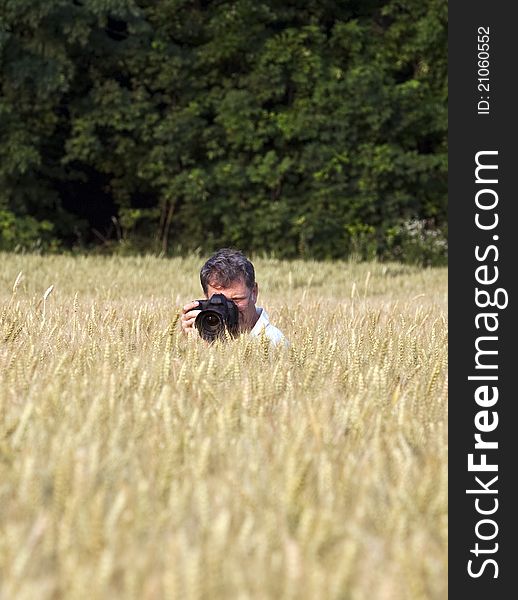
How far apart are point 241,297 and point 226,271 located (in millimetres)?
133

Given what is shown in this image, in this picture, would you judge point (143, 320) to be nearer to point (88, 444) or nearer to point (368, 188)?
point (88, 444)

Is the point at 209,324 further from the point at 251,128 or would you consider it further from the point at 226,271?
the point at 251,128

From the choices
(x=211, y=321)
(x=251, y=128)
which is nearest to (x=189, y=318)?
(x=211, y=321)

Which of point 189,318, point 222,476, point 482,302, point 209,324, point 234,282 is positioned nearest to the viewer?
point 222,476

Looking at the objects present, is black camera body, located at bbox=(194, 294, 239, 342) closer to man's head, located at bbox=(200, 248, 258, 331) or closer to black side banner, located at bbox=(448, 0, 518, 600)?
man's head, located at bbox=(200, 248, 258, 331)

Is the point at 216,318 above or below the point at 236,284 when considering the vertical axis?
below

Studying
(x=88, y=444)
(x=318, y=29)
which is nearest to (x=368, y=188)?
(x=318, y=29)

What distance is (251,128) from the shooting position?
19.1 m

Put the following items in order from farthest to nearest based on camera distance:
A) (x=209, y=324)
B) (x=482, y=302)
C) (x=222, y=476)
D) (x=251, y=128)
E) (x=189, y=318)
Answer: (x=251, y=128) < (x=189, y=318) < (x=209, y=324) < (x=482, y=302) < (x=222, y=476)

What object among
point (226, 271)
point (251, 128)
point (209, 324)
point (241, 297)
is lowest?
point (209, 324)

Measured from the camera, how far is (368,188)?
1938cm

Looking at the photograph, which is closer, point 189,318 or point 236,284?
point 189,318

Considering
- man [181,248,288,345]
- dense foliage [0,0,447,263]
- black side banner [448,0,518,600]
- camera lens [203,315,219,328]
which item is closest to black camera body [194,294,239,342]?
camera lens [203,315,219,328]

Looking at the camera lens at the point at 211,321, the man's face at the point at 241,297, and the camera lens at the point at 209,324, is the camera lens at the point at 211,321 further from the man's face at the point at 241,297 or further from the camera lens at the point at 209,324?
the man's face at the point at 241,297
